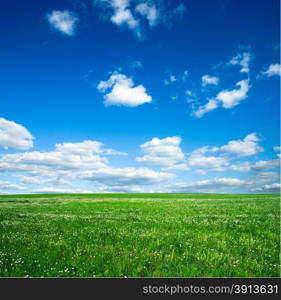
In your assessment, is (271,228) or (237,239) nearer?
(237,239)

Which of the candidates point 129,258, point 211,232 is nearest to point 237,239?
point 211,232

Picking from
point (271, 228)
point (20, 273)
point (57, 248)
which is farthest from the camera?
point (271, 228)

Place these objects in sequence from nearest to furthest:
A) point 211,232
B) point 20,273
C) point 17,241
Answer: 1. point 20,273
2. point 17,241
3. point 211,232
